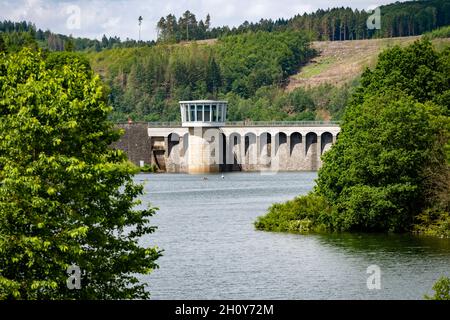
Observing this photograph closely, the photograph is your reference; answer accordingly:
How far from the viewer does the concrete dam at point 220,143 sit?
17388cm

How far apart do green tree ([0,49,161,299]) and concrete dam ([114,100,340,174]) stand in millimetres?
137690

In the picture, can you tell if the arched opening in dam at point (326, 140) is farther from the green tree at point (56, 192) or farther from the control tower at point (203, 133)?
the green tree at point (56, 192)

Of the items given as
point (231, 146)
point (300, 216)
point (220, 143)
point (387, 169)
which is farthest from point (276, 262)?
point (231, 146)

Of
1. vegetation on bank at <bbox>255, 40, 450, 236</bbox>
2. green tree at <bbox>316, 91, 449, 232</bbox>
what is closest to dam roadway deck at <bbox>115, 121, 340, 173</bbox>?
vegetation on bank at <bbox>255, 40, 450, 236</bbox>

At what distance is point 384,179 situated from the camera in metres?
68.8

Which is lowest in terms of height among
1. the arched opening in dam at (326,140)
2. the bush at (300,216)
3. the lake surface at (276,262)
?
the lake surface at (276,262)

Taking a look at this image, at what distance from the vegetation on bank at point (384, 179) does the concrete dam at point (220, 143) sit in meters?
98.9

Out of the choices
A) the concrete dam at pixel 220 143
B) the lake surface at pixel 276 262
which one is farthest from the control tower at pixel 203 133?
the lake surface at pixel 276 262

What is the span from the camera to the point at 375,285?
162 ft

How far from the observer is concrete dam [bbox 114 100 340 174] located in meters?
174

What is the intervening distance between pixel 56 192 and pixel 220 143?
14424cm
